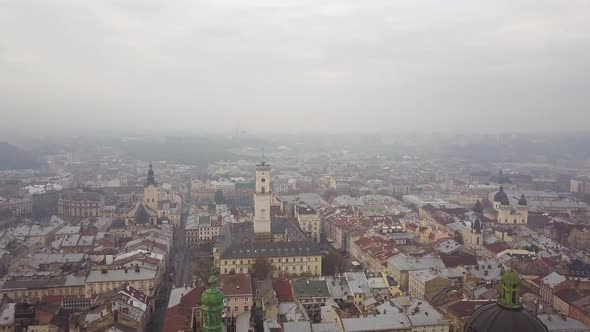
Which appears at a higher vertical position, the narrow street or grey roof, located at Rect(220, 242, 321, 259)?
grey roof, located at Rect(220, 242, 321, 259)

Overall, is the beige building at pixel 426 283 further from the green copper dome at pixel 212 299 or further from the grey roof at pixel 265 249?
the green copper dome at pixel 212 299

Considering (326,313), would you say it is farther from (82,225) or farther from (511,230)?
(82,225)

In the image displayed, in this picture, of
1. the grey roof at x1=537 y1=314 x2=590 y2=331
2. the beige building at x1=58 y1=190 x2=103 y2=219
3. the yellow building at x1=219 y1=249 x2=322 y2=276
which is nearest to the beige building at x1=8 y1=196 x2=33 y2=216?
the beige building at x1=58 y1=190 x2=103 y2=219

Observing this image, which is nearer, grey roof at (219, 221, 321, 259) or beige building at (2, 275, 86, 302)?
beige building at (2, 275, 86, 302)

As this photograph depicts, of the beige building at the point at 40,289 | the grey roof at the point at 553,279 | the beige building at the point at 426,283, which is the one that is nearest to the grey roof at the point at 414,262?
the beige building at the point at 426,283

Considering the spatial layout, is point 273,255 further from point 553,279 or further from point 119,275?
point 553,279

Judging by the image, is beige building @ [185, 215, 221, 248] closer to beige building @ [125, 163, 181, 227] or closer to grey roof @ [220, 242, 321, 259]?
beige building @ [125, 163, 181, 227]
